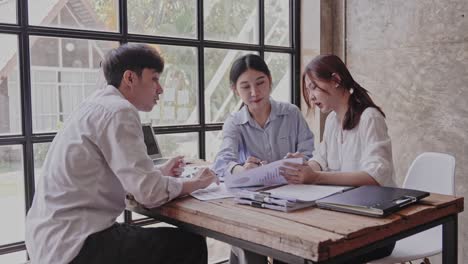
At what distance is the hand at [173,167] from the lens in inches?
75.0

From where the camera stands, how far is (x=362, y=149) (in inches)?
76.5

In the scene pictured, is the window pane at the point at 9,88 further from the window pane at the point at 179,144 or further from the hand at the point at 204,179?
the hand at the point at 204,179

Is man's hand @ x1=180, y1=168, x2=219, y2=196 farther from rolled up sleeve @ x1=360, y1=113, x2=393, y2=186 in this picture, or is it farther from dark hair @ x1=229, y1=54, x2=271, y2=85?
dark hair @ x1=229, y1=54, x2=271, y2=85

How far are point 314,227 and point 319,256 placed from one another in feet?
0.43

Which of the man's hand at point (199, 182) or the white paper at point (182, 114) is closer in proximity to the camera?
the man's hand at point (199, 182)

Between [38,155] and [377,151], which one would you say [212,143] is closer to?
[38,155]

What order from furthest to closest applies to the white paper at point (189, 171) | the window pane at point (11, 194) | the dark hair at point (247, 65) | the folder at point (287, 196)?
the dark hair at point (247, 65), the window pane at point (11, 194), the white paper at point (189, 171), the folder at point (287, 196)

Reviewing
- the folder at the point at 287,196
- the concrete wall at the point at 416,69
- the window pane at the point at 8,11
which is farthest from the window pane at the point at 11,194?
the concrete wall at the point at 416,69

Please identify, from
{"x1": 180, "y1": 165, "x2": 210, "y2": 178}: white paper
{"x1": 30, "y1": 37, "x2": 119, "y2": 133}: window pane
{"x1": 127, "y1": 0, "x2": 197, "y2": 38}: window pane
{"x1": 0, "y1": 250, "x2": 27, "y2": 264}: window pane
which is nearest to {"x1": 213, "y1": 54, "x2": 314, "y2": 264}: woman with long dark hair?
{"x1": 180, "y1": 165, "x2": 210, "y2": 178}: white paper

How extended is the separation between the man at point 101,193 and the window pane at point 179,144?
131cm

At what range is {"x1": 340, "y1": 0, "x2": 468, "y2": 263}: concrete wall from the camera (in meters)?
2.91

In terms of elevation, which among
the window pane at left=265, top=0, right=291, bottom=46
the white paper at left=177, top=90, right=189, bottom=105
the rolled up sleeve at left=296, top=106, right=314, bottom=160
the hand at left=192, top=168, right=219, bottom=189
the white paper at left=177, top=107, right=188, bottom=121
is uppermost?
the window pane at left=265, top=0, right=291, bottom=46

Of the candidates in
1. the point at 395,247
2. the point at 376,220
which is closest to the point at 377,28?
the point at 395,247

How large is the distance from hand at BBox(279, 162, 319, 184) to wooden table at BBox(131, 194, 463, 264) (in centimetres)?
30
